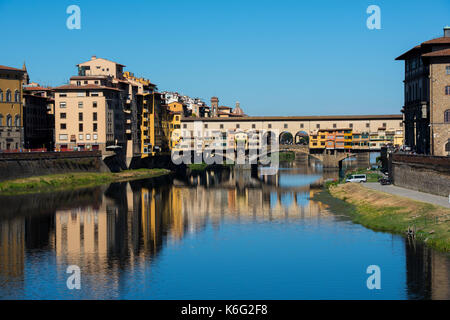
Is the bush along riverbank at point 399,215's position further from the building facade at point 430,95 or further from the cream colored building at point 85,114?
the cream colored building at point 85,114

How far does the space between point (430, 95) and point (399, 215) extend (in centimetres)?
2604

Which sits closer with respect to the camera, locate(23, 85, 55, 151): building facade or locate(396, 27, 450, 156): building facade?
locate(396, 27, 450, 156): building facade

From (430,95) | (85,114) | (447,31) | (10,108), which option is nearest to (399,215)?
(430,95)

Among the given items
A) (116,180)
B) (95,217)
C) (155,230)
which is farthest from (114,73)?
(155,230)

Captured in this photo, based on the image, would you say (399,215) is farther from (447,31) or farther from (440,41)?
(447,31)

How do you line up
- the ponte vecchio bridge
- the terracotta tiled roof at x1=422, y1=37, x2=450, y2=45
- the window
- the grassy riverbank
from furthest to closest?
the ponte vecchio bridge, the grassy riverbank, the terracotta tiled roof at x1=422, y1=37, x2=450, y2=45, the window

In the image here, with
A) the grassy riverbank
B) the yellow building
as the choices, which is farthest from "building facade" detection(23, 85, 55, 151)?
the grassy riverbank

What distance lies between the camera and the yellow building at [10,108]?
94812 mm

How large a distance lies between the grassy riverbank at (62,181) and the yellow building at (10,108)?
1148cm

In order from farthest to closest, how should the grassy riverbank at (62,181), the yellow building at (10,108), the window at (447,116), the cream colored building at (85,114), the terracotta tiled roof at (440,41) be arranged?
the cream colored building at (85,114)
the yellow building at (10,108)
the grassy riverbank at (62,181)
the terracotta tiled roof at (440,41)
the window at (447,116)

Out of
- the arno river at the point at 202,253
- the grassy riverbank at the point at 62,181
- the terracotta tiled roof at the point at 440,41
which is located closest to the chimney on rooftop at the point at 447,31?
the terracotta tiled roof at the point at 440,41

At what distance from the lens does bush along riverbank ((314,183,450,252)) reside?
4256 centimetres

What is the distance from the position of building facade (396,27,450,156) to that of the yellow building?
56917mm

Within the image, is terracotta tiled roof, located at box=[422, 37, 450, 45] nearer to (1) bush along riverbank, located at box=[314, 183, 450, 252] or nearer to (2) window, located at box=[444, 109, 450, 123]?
(2) window, located at box=[444, 109, 450, 123]
